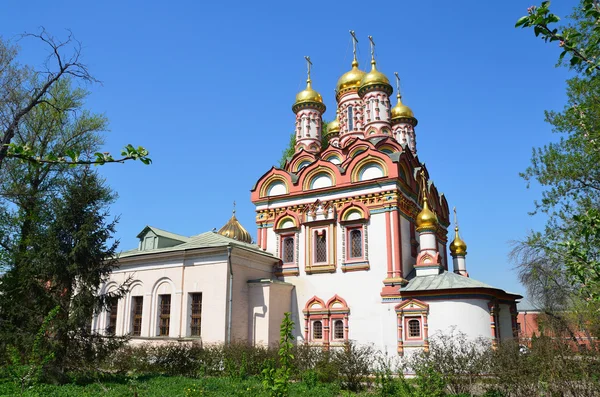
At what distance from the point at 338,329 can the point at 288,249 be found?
153 inches

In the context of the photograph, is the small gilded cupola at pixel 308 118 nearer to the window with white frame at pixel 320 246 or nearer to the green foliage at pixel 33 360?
the window with white frame at pixel 320 246

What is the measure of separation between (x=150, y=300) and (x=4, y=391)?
8972mm

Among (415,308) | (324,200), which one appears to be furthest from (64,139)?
(415,308)

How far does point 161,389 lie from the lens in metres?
9.79

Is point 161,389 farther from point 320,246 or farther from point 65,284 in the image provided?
point 320,246

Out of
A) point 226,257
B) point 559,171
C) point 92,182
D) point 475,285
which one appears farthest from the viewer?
point 226,257

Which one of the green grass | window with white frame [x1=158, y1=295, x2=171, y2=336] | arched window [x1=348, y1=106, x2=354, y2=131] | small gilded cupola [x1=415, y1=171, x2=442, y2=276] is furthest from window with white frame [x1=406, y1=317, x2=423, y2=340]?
arched window [x1=348, y1=106, x2=354, y2=131]

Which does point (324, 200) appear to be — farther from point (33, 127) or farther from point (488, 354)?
point (33, 127)

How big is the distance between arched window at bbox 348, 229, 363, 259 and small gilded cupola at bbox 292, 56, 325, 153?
23.0 ft

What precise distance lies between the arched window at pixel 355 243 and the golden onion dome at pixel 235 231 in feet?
24.1

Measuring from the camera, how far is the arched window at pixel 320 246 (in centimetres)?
1853

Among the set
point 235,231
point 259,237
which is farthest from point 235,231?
point 259,237

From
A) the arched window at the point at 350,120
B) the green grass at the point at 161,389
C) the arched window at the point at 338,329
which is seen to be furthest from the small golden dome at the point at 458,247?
the green grass at the point at 161,389

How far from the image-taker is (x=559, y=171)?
1396 centimetres
